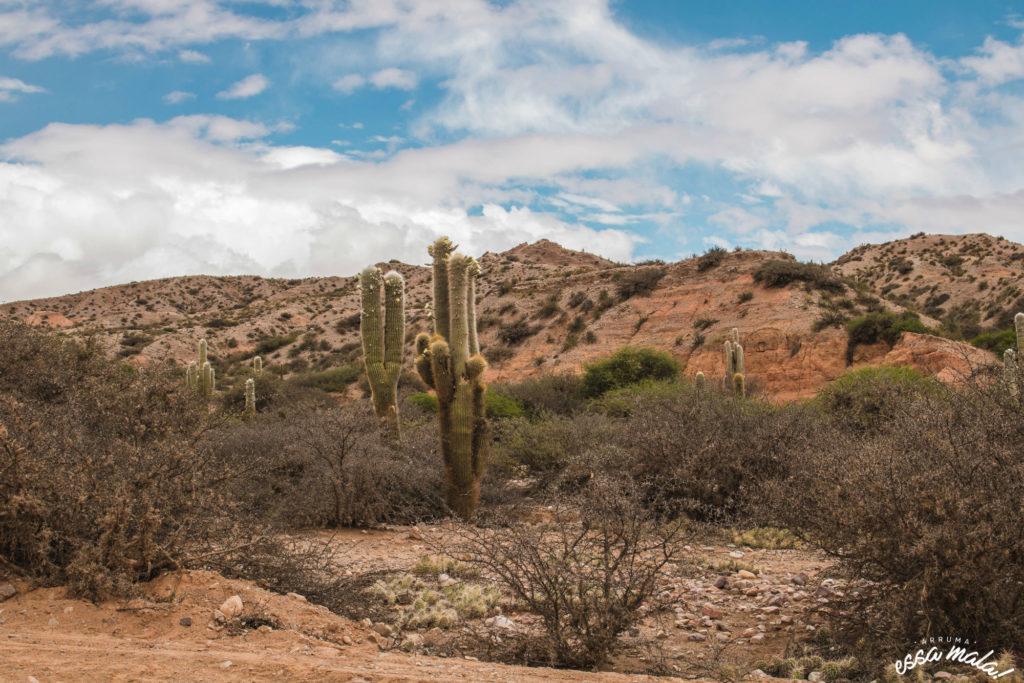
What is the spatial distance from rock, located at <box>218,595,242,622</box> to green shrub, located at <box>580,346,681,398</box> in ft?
63.1

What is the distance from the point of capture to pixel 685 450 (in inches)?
424

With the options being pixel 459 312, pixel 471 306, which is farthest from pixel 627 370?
pixel 459 312

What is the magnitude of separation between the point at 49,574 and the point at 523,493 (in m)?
8.26

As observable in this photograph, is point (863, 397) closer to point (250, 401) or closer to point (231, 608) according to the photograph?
point (231, 608)

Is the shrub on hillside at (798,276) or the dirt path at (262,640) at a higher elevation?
the shrub on hillside at (798,276)

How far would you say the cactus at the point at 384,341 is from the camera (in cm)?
1355

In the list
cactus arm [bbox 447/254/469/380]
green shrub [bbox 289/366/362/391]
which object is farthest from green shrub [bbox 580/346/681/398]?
cactus arm [bbox 447/254/469/380]

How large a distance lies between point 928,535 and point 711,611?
2.29m

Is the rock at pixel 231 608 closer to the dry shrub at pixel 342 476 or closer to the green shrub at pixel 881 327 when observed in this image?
the dry shrub at pixel 342 476

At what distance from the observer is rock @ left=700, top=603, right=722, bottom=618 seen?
630cm

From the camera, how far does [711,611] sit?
6383 millimetres

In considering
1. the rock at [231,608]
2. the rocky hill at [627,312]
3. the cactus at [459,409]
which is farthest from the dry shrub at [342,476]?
the rocky hill at [627,312]

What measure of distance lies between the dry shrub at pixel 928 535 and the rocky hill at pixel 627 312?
12.3m

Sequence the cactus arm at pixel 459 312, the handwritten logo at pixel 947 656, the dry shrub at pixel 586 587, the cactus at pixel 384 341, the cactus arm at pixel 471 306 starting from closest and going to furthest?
the handwritten logo at pixel 947 656 → the dry shrub at pixel 586 587 → the cactus arm at pixel 459 312 → the cactus arm at pixel 471 306 → the cactus at pixel 384 341
